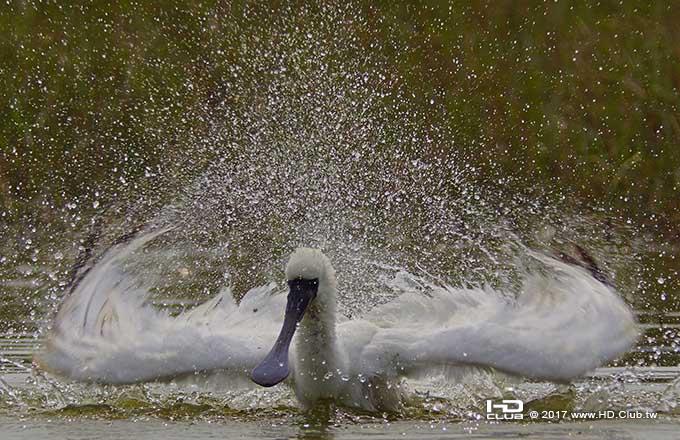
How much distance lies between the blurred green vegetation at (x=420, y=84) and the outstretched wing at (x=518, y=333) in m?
5.33

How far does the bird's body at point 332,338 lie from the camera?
6.07 metres

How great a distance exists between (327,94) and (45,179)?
2420 mm

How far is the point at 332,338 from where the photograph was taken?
627cm

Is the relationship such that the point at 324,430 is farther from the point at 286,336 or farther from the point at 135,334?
the point at 135,334

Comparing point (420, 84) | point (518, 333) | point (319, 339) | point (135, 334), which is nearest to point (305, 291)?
point (319, 339)

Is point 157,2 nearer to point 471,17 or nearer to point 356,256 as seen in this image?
point 471,17

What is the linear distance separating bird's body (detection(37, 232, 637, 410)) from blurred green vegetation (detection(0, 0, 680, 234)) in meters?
5.31

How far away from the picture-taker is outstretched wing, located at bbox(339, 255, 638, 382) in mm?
6039

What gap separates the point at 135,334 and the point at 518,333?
5.08 feet

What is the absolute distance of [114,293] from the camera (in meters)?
6.54

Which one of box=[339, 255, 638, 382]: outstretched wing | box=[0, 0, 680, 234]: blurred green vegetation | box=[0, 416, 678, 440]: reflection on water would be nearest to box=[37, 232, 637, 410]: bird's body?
box=[339, 255, 638, 382]: outstretched wing

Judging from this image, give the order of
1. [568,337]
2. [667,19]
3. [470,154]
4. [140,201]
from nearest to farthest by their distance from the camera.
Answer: [568,337]
[140,201]
[470,154]
[667,19]

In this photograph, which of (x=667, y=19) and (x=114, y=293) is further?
(x=667, y=19)

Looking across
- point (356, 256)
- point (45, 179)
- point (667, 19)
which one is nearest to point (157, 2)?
point (45, 179)
